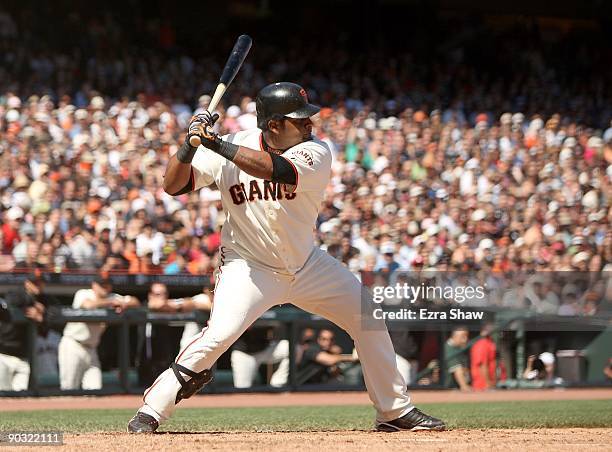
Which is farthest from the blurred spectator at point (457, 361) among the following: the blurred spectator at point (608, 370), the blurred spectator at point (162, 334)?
the blurred spectator at point (162, 334)

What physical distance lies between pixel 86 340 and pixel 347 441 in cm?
520

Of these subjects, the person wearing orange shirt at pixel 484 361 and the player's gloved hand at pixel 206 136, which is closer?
the player's gloved hand at pixel 206 136

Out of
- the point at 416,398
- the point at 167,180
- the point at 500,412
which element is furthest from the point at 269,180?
the point at 416,398

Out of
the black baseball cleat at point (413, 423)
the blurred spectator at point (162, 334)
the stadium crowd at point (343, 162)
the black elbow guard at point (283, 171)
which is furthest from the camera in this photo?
the stadium crowd at point (343, 162)

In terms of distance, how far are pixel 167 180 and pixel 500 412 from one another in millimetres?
3990

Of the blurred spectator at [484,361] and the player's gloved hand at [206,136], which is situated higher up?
the player's gloved hand at [206,136]

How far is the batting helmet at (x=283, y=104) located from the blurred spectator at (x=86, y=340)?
5025 mm

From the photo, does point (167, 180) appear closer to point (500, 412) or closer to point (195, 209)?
point (500, 412)

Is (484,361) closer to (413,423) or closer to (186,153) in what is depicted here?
(413,423)

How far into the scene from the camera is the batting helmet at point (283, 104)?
6.02 m

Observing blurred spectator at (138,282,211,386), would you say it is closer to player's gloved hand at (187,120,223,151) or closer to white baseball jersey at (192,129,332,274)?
white baseball jersey at (192,129,332,274)

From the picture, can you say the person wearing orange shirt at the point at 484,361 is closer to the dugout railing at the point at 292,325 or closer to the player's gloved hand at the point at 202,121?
the dugout railing at the point at 292,325

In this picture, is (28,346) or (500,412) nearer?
(500,412)

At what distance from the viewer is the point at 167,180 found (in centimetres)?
589
